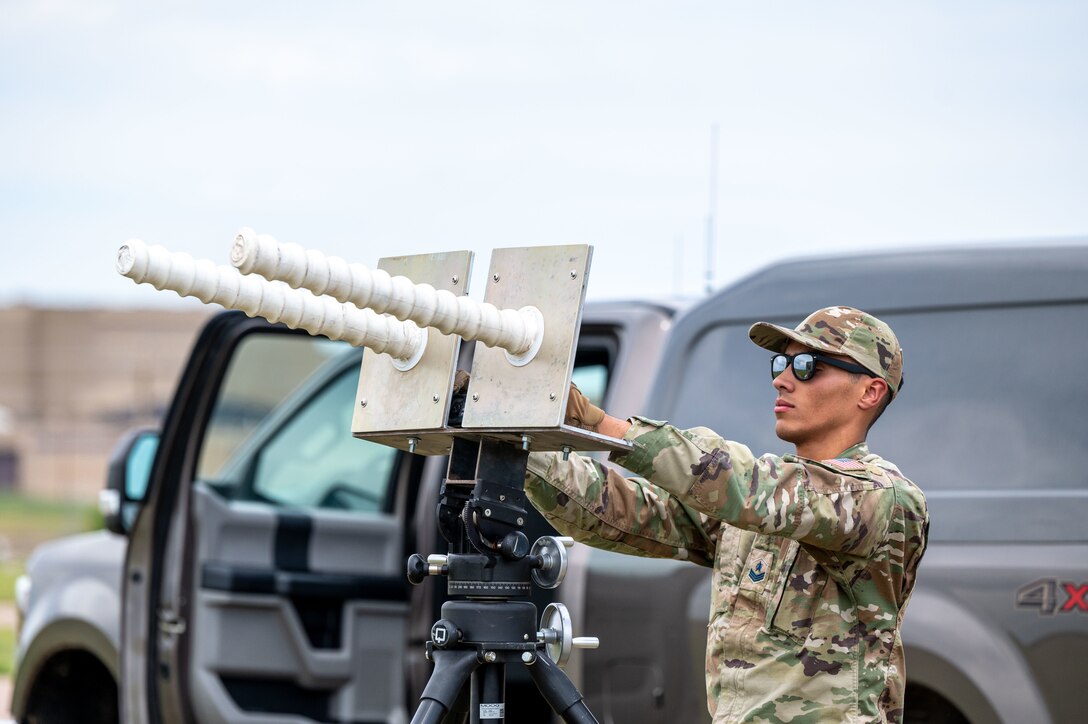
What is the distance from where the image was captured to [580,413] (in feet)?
9.25

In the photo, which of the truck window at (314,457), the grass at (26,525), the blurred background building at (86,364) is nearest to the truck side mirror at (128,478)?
the truck window at (314,457)

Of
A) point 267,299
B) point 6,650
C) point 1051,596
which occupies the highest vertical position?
point 267,299

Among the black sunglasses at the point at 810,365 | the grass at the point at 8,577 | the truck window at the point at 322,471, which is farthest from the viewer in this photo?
the grass at the point at 8,577

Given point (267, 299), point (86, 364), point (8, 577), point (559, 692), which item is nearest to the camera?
point (267, 299)

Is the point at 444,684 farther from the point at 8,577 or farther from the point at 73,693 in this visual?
the point at 8,577

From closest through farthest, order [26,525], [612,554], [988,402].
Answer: [988,402]
[612,554]
[26,525]

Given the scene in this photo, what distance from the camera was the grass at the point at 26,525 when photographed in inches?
670

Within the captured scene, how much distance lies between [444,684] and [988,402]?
1.80 metres

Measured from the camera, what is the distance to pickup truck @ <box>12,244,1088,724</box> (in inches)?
150

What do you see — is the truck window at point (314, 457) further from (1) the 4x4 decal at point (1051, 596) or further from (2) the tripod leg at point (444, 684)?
(2) the tripod leg at point (444, 684)

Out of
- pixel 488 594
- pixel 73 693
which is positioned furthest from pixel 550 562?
pixel 73 693

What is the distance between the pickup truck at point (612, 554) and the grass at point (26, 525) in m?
7.72

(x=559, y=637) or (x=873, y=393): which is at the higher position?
(x=873, y=393)

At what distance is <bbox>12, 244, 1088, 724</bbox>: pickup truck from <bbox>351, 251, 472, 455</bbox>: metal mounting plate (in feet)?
5.06
